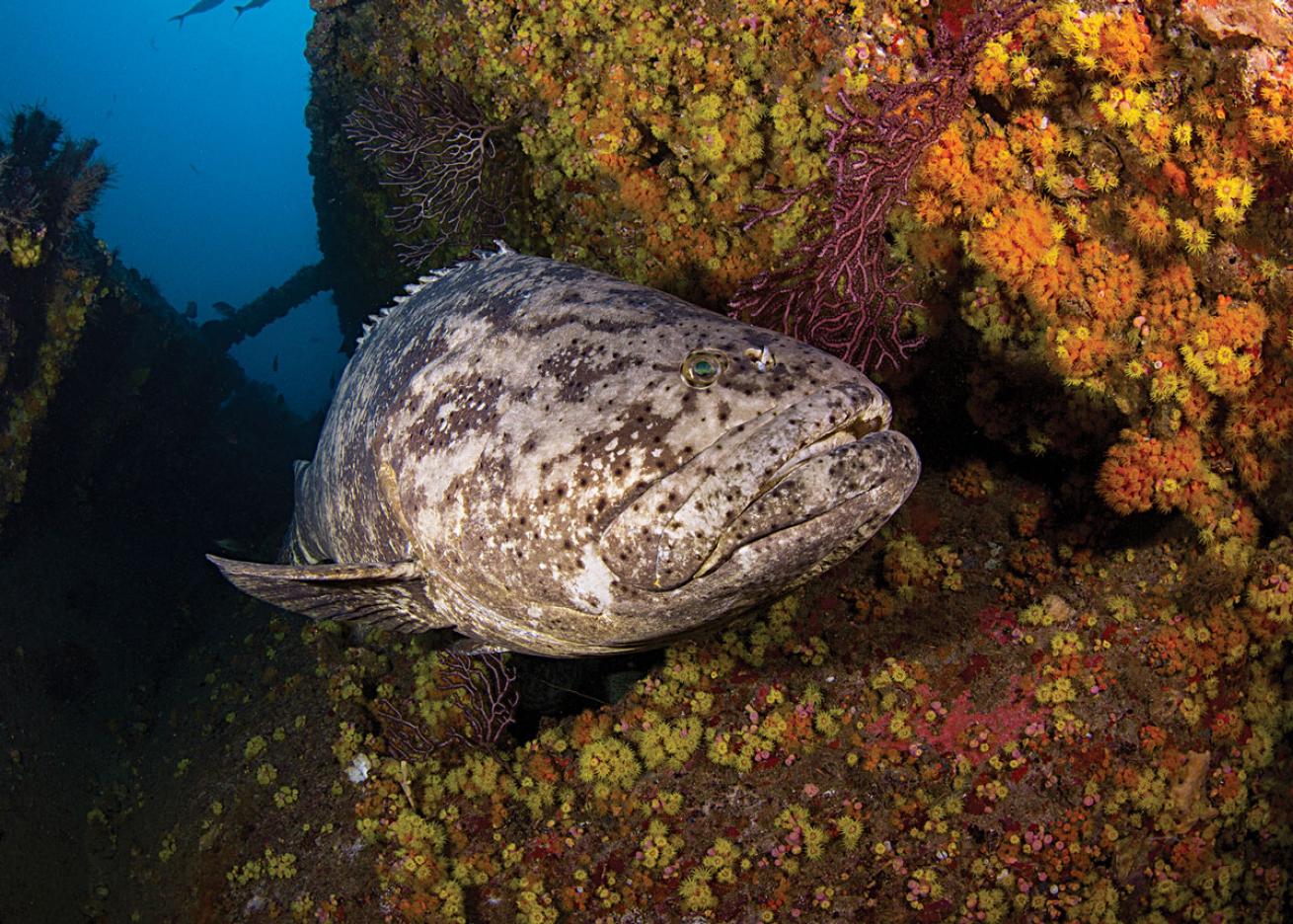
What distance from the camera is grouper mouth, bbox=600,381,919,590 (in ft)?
6.45

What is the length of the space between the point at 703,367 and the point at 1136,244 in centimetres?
266

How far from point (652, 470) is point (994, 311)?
2515 millimetres

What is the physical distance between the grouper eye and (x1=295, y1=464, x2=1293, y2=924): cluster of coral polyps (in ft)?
7.34

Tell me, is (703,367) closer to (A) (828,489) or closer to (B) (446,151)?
(A) (828,489)

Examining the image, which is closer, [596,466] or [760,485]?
[760,485]

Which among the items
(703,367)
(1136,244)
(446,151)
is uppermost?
(446,151)

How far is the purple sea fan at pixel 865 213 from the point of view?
338cm

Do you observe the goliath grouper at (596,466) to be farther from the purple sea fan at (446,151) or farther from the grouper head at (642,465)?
the purple sea fan at (446,151)

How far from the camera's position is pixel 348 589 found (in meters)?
3.11

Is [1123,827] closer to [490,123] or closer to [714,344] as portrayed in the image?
[714,344]

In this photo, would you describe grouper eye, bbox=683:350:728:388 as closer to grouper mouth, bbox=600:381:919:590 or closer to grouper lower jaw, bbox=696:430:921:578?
grouper mouth, bbox=600:381:919:590

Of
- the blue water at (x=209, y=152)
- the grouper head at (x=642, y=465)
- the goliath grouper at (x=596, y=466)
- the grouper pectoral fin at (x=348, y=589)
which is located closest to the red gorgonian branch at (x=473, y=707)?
the grouper pectoral fin at (x=348, y=589)

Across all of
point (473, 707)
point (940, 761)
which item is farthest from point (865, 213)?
point (473, 707)

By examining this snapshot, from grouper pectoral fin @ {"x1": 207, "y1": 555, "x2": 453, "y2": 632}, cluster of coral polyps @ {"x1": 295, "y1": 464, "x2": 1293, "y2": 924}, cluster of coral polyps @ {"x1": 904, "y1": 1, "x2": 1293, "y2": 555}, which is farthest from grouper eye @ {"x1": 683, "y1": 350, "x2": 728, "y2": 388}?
cluster of coral polyps @ {"x1": 295, "y1": 464, "x2": 1293, "y2": 924}
